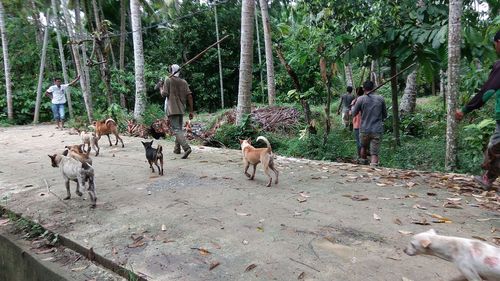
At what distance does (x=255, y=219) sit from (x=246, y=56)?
6112 millimetres

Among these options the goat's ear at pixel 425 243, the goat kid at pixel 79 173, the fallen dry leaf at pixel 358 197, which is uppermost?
the goat kid at pixel 79 173

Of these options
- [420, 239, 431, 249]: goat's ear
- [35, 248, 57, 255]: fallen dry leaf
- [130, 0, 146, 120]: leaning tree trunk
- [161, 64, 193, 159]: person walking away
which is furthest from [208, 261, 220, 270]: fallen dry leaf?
[130, 0, 146, 120]: leaning tree trunk

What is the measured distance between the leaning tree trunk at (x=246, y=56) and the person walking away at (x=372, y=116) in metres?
3.20

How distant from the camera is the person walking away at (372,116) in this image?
7523mm

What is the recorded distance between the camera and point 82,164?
5000mm

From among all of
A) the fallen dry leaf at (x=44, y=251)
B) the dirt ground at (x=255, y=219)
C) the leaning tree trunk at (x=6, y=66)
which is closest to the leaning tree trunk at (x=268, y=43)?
the dirt ground at (x=255, y=219)

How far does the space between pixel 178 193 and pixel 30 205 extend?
1971 mm

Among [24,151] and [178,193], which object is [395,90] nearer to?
[178,193]

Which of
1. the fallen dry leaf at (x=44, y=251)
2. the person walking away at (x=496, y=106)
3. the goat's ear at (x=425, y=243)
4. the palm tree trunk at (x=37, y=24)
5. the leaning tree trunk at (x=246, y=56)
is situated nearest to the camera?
the goat's ear at (x=425, y=243)

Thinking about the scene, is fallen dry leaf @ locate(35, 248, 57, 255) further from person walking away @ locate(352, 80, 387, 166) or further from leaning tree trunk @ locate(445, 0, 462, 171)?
leaning tree trunk @ locate(445, 0, 462, 171)

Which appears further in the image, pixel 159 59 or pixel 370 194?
pixel 159 59

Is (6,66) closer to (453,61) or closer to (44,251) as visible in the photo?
(44,251)

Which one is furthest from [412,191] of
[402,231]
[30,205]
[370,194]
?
[30,205]

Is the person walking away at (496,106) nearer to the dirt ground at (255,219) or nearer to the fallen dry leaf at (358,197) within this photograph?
the dirt ground at (255,219)
